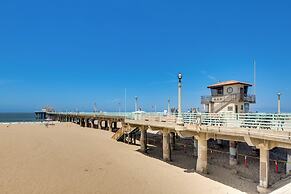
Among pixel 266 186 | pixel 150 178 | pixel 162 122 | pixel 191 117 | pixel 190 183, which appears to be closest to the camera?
pixel 266 186

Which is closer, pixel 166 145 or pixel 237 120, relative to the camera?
pixel 237 120

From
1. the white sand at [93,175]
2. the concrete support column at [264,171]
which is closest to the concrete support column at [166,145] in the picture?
the white sand at [93,175]

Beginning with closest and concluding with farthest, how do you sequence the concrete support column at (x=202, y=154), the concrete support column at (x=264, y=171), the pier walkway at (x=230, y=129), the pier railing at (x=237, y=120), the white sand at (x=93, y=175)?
1. the pier walkway at (x=230, y=129)
2. the concrete support column at (x=264, y=171)
3. the pier railing at (x=237, y=120)
4. the white sand at (x=93, y=175)
5. the concrete support column at (x=202, y=154)

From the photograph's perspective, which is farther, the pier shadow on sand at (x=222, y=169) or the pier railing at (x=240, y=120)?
the pier shadow on sand at (x=222, y=169)

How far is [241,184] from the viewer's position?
13703 mm

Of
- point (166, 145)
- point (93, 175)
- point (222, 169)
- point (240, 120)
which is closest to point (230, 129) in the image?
point (240, 120)

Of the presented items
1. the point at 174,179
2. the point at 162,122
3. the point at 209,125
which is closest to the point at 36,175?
the point at 174,179

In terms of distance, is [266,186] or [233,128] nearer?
[266,186]

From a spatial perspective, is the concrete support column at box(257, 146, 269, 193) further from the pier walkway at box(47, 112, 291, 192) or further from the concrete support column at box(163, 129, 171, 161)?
the concrete support column at box(163, 129, 171, 161)

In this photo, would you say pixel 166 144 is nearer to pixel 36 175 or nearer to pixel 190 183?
pixel 190 183

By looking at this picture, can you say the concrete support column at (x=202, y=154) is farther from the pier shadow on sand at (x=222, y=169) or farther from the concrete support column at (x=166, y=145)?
the concrete support column at (x=166, y=145)

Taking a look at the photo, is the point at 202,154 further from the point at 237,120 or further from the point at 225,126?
the point at 237,120

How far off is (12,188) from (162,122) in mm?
10543

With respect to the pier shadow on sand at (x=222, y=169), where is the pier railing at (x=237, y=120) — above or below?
above
